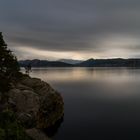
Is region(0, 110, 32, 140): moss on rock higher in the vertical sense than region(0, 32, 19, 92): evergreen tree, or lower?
lower

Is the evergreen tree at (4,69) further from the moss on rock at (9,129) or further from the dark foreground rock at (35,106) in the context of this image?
the moss on rock at (9,129)

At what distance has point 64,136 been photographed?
37.8 meters

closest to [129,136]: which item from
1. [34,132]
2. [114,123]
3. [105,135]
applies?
[105,135]

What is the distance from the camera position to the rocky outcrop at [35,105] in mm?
34031

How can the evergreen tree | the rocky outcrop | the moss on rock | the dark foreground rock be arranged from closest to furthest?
the moss on rock → the dark foreground rock → the rocky outcrop → the evergreen tree

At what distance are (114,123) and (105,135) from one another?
7.09 meters

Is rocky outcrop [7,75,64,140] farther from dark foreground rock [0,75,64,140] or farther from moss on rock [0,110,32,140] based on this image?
moss on rock [0,110,32,140]

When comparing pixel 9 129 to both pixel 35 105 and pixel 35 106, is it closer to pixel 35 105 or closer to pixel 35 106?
pixel 35 106

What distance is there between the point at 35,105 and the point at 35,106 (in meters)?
0.24

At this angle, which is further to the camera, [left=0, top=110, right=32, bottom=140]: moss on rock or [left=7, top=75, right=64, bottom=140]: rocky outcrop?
[left=7, top=75, right=64, bottom=140]: rocky outcrop

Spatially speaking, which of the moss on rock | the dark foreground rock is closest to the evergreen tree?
the dark foreground rock

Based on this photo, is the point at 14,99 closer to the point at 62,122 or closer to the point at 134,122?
the point at 62,122

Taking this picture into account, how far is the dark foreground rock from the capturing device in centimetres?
3322

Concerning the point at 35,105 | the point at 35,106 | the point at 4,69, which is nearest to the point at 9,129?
the point at 35,106
